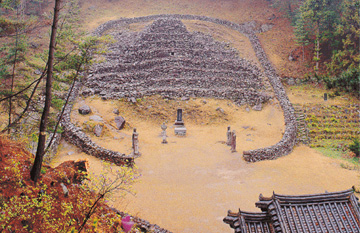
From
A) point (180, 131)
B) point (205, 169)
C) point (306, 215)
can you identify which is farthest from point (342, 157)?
point (306, 215)

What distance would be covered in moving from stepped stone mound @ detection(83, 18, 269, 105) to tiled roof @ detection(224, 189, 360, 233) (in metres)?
25.7

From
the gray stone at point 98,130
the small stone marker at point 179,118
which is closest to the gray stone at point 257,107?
the small stone marker at point 179,118

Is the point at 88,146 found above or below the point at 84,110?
below

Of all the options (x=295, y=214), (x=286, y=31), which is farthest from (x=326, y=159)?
(x=286, y=31)

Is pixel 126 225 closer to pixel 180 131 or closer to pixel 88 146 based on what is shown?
pixel 88 146

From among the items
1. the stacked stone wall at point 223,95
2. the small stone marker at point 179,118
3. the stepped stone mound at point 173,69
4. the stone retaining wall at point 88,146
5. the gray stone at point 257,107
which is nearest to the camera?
the stone retaining wall at point 88,146

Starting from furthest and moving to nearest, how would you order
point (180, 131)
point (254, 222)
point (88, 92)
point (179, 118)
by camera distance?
1. point (88, 92)
2. point (179, 118)
3. point (180, 131)
4. point (254, 222)

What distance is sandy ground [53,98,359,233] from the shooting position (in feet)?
52.4

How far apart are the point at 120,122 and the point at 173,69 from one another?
493 inches

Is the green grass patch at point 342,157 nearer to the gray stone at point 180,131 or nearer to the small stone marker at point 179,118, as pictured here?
the gray stone at point 180,131

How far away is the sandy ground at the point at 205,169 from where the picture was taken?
629 inches

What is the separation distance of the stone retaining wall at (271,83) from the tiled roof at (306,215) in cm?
1404

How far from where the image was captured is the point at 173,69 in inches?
1476

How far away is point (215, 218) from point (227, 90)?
22.3 metres
